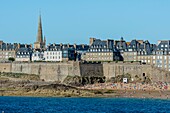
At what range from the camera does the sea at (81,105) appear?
51.5 m

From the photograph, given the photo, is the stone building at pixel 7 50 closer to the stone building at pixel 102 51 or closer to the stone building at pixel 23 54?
the stone building at pixel 23 54

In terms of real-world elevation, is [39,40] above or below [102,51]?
above

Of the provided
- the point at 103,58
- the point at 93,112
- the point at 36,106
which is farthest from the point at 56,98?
the point at 103,58

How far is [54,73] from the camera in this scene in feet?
263

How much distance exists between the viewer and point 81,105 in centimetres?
5666

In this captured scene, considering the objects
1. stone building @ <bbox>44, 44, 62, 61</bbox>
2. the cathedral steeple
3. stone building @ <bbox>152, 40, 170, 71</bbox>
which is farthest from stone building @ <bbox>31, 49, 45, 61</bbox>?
stone building @ <bbox>152, 40, 170, 71</bbox>

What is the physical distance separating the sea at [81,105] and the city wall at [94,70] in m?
13.2

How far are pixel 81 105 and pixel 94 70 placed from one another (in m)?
23.2

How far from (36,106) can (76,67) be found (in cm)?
2376

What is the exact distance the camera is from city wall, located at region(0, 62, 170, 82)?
76562mm

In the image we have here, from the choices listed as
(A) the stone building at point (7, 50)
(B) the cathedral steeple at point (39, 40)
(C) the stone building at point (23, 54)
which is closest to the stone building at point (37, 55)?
(C) the stone building at point (23, 54)

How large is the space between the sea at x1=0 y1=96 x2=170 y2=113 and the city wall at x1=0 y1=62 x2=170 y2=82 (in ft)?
43.3

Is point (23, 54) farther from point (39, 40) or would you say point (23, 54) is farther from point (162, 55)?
point (162, 55)

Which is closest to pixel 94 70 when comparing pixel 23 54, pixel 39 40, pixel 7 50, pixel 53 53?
pixel 53 53
